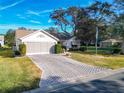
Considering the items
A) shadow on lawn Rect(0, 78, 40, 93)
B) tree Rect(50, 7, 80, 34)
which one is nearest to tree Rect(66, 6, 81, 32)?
tree Rect(50, 7, 80, 34)

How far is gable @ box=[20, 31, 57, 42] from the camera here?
31019 millimetres

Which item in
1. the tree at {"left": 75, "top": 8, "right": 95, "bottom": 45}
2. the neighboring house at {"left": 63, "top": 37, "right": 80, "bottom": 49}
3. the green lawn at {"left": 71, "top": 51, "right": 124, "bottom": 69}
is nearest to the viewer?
the green lawn at {"left": 71, "top": 51, "right": 124, "bottom": 69}

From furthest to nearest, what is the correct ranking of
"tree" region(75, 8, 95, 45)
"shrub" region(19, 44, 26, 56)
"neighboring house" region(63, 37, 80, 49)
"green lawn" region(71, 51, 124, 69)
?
"neighboring house" region(63, 37, 80, 49), "tree" region(75, 8, 95, 45), "shrub" region(19, 44, 26, 56), "green lawn" region(71, 51, 124, 69)

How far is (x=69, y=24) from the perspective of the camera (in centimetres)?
5188

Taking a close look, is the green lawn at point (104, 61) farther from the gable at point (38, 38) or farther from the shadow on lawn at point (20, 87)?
the shadow on lawn at point (20, 87)

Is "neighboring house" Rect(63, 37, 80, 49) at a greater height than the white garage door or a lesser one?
greater

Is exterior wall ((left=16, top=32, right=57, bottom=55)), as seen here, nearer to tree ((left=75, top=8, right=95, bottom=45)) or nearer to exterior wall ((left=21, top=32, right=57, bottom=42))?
exterior wall ((left=21, top=32, right=57, bottom=42))

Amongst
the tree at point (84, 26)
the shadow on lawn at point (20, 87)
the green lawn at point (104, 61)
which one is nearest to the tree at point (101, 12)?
the tree at point (84, 26)

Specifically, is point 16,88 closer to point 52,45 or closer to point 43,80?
point 43,80

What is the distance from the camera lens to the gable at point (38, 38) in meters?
31.0

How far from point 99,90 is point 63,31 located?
148ft

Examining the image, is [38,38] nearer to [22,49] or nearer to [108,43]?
[22,49]

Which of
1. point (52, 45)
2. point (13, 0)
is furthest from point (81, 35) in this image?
point (13, 0)

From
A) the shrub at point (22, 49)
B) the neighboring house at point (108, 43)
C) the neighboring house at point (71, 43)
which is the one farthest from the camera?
the neighboring house at point (108, 43)
